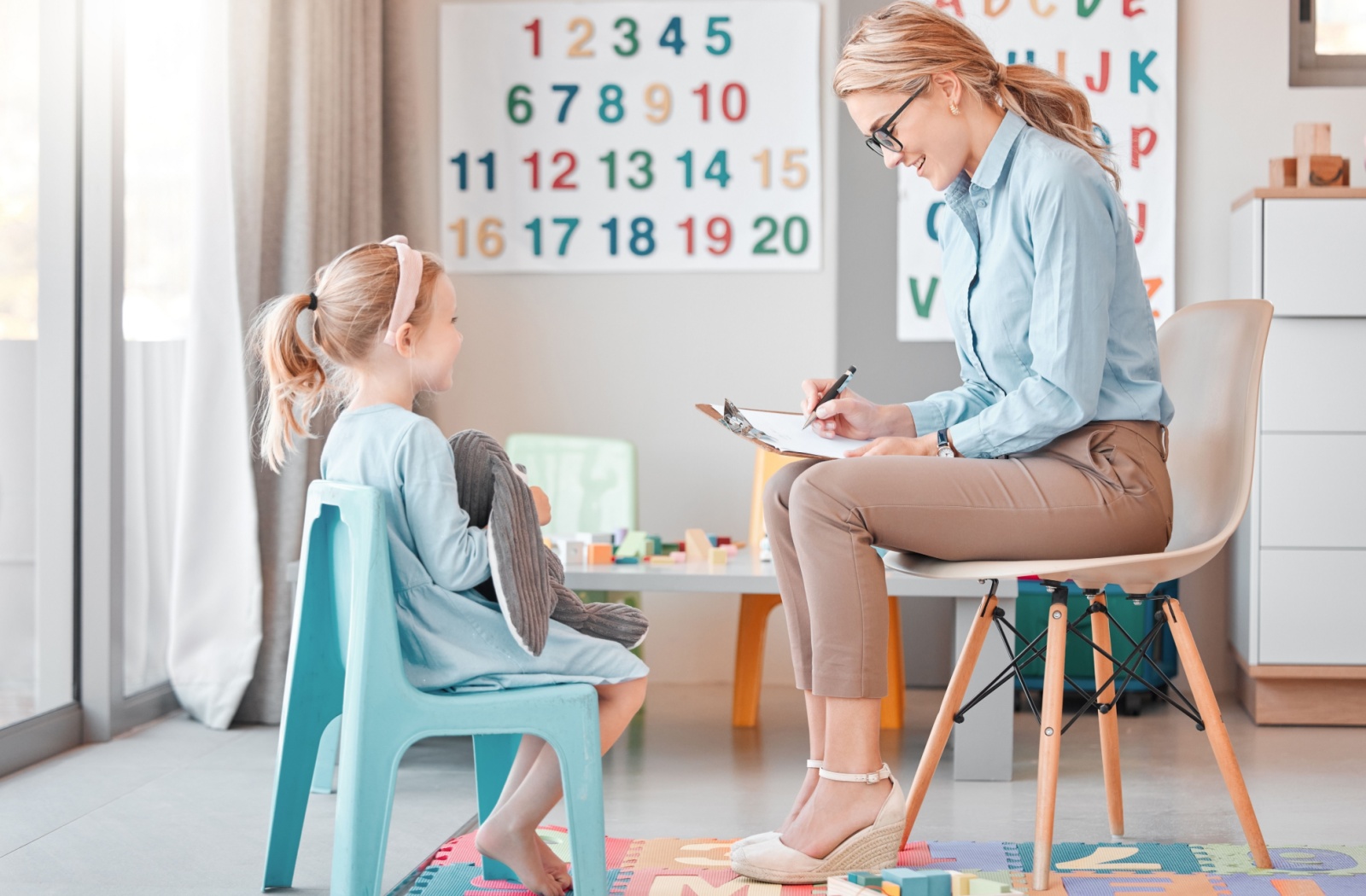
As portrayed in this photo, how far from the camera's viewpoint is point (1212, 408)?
5.85ft

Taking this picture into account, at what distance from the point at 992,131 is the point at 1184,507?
24.0 inches

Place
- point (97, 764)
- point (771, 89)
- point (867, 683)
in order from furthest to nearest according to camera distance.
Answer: point (771, 89) < point (97, 764) < point (867, 683)

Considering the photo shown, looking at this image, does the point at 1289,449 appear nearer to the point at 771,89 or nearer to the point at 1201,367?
the point at 1201,367

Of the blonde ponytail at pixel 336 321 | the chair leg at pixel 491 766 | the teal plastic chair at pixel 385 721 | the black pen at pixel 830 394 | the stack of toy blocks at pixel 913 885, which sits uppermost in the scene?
the blonde ponytail at pixel 336 321

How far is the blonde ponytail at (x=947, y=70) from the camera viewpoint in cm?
161

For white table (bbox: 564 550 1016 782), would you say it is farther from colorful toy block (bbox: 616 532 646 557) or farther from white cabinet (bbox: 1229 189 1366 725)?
white cabinet (bbox: 1229 189 1366 725)

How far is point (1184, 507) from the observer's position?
71.6 inches

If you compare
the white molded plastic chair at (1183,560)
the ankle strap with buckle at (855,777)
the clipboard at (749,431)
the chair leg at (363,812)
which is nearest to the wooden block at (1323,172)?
the white molded plastic chair at (1183,560)

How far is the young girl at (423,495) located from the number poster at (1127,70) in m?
1.96

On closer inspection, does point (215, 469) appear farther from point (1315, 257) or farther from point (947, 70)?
point (1315, 257)

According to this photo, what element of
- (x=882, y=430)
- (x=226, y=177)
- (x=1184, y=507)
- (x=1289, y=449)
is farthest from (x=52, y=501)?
(x=1289, y=449)

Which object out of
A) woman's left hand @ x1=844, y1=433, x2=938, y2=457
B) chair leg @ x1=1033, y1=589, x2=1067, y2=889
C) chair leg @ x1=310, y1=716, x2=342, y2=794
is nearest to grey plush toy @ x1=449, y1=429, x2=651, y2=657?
woman's left hand @ x1=844, y1=433, x2=938, y2=457

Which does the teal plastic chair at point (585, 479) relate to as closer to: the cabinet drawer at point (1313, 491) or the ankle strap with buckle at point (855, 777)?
the cabinet drawer at point (1313, 491)

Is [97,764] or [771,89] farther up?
[771,89]
